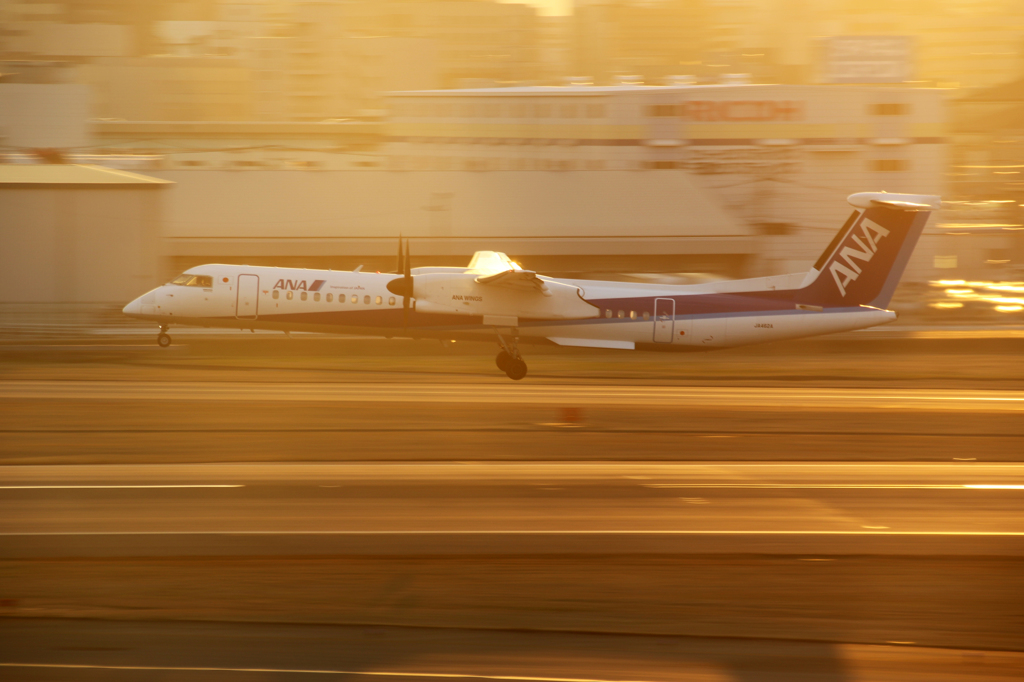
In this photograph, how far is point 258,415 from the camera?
17.3 m

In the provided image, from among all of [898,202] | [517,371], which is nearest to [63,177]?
[517,371]

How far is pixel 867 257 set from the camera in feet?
79.3

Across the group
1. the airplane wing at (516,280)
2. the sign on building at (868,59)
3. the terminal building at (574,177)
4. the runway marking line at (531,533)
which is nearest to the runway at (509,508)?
the runway marking line at (531,533)

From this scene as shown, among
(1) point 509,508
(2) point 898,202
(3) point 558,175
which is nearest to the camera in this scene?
(1) point 509,508

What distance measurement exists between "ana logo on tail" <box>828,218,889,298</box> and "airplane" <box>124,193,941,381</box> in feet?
0.09

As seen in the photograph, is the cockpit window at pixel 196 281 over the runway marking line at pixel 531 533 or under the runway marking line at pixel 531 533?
over

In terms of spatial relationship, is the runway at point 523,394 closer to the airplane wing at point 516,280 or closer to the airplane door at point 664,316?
the airplane door at point 664,316

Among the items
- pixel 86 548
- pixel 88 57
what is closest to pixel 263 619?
pixel 86 548

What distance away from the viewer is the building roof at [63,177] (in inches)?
1378

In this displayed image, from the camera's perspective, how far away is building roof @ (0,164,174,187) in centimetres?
3500

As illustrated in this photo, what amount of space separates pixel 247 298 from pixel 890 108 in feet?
196

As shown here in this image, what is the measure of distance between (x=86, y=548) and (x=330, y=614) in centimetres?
321

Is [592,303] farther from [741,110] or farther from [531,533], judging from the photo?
[741,110]

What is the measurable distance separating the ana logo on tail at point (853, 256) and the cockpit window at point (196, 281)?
1692 cm
